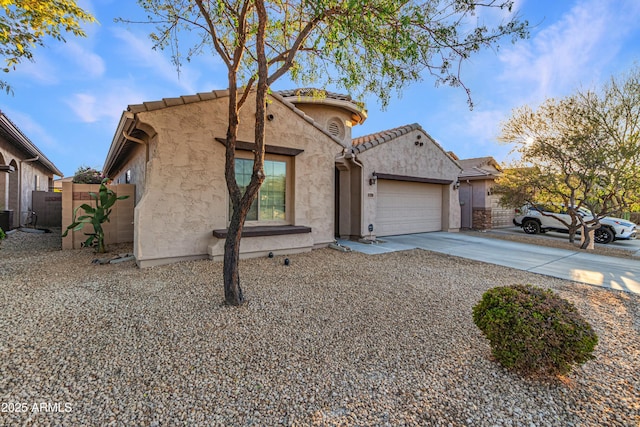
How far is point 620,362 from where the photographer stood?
306 centimetres

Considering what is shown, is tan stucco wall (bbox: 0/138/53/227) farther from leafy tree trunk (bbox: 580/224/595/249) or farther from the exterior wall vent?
leafy tree trunk (bbox: 580/224/595/249)

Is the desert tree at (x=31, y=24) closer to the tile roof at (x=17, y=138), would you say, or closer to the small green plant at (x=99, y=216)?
the small green plant at (x=99, y=216)

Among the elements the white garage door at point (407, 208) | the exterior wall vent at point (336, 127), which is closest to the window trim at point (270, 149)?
the white garage door at point (407, 208)

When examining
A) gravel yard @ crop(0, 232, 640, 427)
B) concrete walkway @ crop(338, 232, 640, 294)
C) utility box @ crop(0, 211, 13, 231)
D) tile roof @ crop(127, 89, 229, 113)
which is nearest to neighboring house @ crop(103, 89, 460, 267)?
tile roof @ crop(127, 89, 229, 113)

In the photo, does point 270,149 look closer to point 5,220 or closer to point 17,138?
point 17,138

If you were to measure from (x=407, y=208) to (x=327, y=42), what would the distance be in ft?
27.1

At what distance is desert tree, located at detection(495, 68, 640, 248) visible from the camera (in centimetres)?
955

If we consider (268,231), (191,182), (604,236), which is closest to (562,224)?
(604,236)

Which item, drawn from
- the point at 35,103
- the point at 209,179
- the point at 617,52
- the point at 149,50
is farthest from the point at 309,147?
the point at 35,103

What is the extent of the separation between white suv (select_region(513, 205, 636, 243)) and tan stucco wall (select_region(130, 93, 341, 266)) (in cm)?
1122

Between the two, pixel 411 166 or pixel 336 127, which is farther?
pixel 336 127

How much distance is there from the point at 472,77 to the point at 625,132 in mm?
9022

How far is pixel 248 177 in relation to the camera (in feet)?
24.7

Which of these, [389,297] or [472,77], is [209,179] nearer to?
[389,297]
